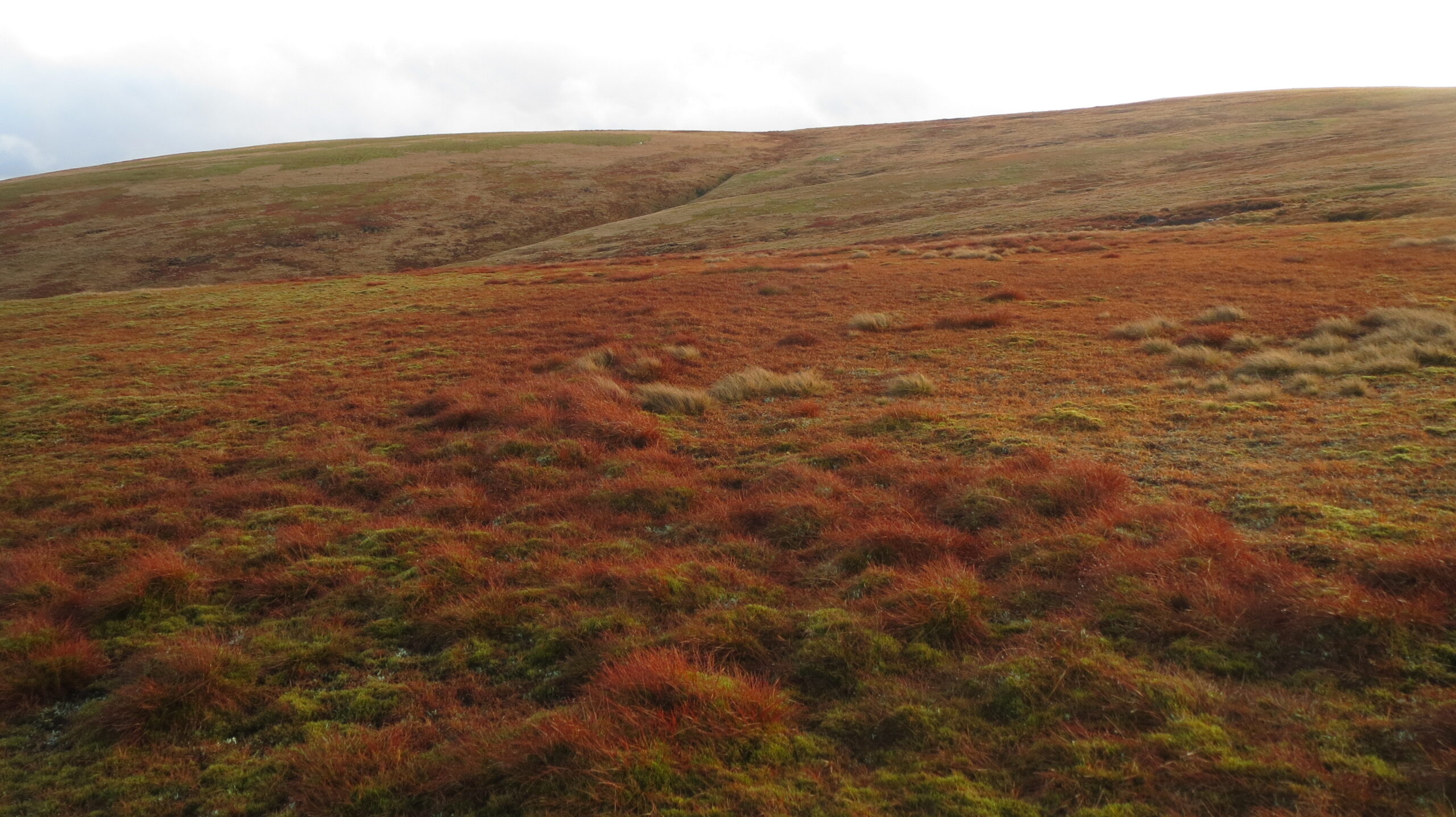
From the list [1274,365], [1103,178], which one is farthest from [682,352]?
[1103,178]

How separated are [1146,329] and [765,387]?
10593mm

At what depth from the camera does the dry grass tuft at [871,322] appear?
21875 mm

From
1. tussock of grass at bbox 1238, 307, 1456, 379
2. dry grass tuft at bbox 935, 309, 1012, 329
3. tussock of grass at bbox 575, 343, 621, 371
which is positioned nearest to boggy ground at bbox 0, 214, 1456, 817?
tussock of grass at bbox 1238, 307, 1456, 379

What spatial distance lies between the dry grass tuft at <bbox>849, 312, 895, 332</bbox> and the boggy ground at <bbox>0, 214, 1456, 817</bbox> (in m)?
4.33

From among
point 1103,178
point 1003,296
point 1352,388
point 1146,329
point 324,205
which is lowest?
point 1352,388

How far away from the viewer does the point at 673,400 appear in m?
14.7

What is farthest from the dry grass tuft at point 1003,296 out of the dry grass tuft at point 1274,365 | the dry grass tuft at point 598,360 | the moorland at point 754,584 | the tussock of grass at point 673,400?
the tussock of grass at point 673,400

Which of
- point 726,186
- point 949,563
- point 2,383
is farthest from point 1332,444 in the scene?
point 726,186

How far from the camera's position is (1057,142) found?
91750 millimetres

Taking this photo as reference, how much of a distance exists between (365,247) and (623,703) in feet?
235

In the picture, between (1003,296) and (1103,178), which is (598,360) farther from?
(1103,178)

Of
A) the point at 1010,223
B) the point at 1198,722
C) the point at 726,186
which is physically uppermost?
the point at 726,186

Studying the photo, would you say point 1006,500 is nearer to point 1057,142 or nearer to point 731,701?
point 731,701

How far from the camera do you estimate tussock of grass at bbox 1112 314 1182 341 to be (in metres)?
19.0
